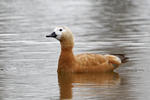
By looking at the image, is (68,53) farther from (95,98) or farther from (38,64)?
(95,98)

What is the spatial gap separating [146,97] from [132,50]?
172 inches

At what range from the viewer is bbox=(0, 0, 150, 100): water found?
10.9 m

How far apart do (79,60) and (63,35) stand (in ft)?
2.15

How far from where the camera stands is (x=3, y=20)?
19.7 metres

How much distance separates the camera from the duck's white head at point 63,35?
12812 mm

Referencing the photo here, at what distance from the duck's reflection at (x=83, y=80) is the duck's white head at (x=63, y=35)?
0.75 metres

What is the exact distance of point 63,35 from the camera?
12836mm

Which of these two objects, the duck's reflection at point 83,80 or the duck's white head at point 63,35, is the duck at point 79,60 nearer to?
the duck's white head at point 63,35

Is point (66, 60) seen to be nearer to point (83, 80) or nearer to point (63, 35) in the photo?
point (63, 35)

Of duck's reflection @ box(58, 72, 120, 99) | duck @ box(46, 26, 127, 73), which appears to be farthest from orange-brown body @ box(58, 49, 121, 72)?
duck's reflection @ box(58, 72, 120, 99)

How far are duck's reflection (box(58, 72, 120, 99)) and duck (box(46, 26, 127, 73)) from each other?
151mm

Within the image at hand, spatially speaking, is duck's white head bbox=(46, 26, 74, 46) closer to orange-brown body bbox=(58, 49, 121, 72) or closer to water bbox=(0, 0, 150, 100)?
orange-brown body bbox=(58, 49, 121, 72)

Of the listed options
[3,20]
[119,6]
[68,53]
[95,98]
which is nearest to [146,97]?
[95,98]

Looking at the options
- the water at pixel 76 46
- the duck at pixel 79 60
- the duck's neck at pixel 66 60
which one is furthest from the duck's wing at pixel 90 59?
the water at pixel 76 46
